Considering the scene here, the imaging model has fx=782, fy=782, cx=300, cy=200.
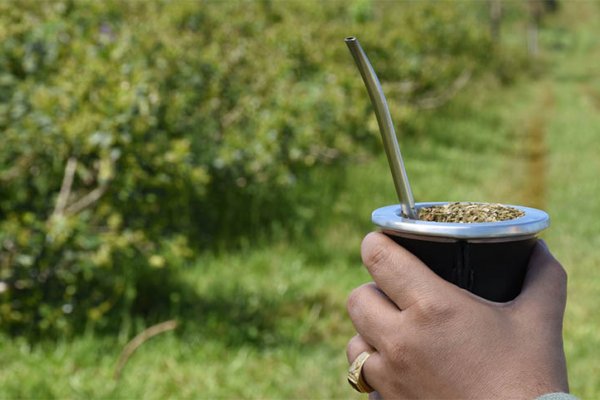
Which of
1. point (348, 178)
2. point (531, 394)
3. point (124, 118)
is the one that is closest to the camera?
point (531, 394)

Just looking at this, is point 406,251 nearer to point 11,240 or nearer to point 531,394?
point 531,394

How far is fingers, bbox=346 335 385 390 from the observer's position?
1.10 meters

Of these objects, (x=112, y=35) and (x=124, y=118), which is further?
(x=112, y=35)

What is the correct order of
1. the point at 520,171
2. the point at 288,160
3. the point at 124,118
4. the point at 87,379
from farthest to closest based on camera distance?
the point at 520,171 → the point at 288,160 → the point at 124,118 → the point at 87,379

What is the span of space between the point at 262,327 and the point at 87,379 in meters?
0.89

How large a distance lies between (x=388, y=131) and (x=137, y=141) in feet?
7.78

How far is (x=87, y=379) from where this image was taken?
2840 mm

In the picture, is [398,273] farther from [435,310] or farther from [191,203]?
[191,203]

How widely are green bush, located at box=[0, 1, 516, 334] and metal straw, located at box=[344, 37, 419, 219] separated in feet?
6.95

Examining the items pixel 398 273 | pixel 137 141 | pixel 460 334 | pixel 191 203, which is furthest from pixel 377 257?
pixel 191 203

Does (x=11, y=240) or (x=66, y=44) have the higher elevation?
(x=66, y=44)

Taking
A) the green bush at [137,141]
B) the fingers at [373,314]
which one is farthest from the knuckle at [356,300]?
the green bush at [137,141]

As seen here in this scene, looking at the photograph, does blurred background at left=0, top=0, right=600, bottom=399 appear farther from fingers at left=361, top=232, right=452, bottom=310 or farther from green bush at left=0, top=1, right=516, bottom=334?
fingers at left=361, top=232, right=452, bottom=310

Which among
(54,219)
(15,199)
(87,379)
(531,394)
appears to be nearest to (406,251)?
(531,394)
